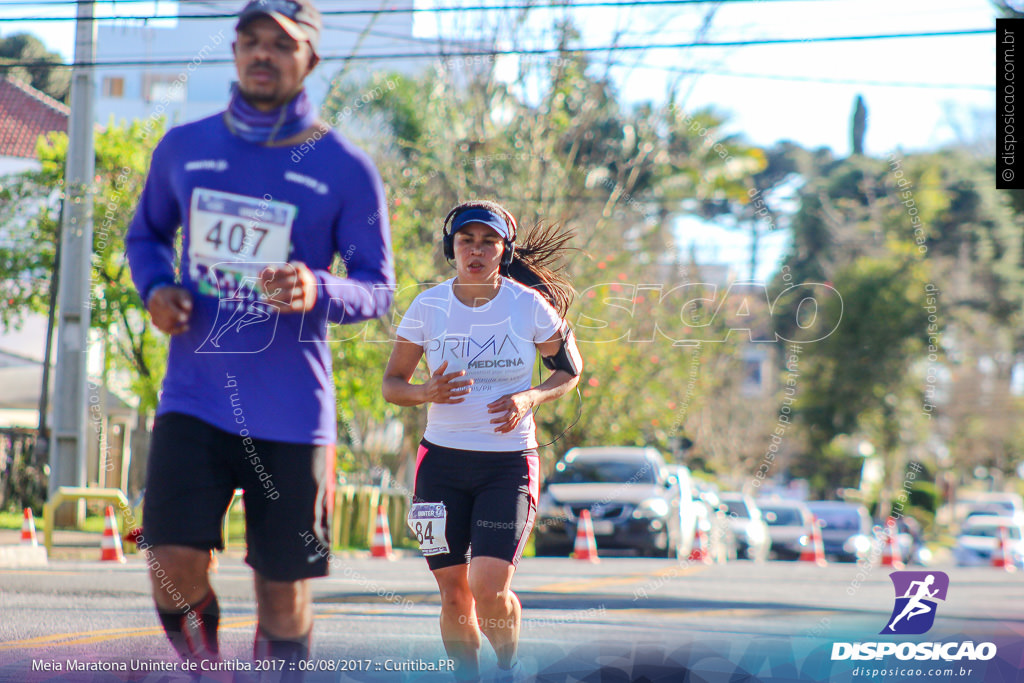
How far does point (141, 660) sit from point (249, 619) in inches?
91.9

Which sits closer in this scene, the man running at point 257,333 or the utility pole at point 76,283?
the man running at point 257,333

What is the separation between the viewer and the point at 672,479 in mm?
16500

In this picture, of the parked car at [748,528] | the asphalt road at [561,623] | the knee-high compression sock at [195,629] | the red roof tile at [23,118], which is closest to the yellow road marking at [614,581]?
the asphalt road at [561,623]

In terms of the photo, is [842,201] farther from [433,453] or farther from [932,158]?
[433,453]

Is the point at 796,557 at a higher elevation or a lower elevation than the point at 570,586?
lower

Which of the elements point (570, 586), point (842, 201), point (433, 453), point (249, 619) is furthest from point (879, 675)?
point (842, 201)

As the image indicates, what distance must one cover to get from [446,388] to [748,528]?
19180 mm

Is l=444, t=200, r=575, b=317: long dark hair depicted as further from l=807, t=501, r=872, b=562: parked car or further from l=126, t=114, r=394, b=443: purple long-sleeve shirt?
l=807, t=501, r=872, b=562: parked car

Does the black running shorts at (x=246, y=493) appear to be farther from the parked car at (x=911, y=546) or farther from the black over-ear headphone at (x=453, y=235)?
the parked car at (x=911, y=546)

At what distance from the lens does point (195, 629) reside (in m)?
3.36

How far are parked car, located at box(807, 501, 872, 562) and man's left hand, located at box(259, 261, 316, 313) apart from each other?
22197 mm

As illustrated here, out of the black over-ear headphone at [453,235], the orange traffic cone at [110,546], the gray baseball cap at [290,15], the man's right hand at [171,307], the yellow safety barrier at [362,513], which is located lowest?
the yellow safety barrier at [362,513]

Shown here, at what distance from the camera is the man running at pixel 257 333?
10.7 ft

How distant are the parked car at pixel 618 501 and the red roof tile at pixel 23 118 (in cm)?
927
